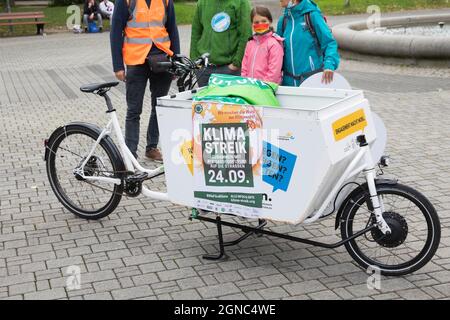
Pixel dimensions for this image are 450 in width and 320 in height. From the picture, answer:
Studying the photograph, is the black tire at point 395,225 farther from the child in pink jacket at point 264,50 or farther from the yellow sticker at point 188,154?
the child in pink jacket at point 264,50

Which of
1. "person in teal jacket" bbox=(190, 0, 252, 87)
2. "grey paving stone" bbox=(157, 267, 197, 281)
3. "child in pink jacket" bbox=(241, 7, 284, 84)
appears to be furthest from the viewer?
"person in teal jacket" bbox=(190, 0, 252, 87)

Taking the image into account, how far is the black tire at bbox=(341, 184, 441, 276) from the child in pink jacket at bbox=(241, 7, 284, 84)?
1.58 meters

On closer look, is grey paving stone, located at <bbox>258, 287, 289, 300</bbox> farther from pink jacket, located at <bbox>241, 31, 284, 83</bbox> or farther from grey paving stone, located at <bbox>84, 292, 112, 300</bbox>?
pink jacket, located at <bbox>241, 31, 284, 83</bbox>

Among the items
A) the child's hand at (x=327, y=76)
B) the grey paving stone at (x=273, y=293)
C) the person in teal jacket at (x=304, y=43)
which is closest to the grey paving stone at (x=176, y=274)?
the grey paving stone at (x=273, y=293)

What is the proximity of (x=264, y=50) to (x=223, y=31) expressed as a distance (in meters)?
0.88

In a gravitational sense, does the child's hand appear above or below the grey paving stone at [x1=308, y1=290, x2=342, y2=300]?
above

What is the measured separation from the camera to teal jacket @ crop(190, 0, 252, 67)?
623 centimetres

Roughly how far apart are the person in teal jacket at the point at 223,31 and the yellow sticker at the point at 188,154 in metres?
1.87

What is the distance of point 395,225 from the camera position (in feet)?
13.8

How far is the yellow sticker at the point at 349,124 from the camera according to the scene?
158 inches

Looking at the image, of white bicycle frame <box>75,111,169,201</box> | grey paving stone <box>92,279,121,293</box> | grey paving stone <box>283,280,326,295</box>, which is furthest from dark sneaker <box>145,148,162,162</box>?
grey paving stone <box>283,280,326,295</box>

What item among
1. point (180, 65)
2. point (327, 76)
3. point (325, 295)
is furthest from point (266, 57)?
point (325, 295)

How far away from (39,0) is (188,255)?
106ft

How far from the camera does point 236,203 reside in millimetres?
4324
